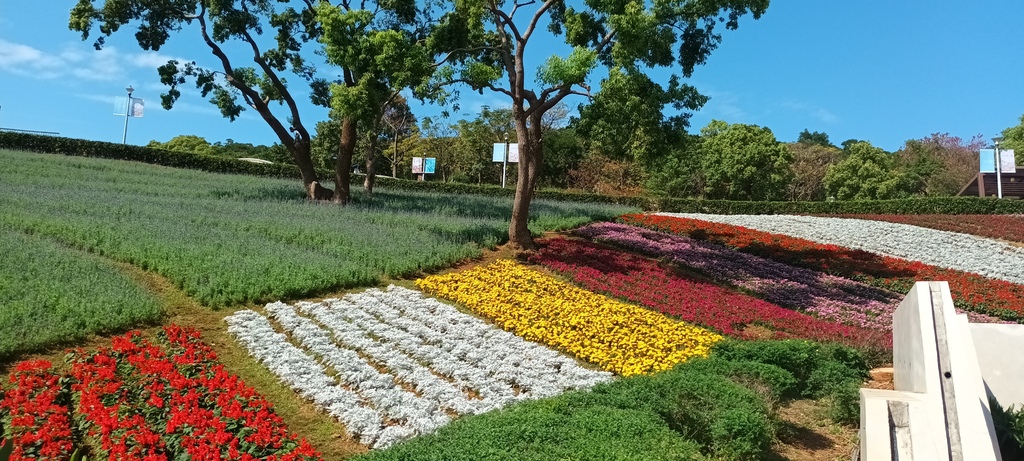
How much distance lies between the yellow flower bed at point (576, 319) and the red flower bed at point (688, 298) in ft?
1.77

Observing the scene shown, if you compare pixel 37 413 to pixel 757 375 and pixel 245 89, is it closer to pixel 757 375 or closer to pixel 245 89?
pixel 757 375

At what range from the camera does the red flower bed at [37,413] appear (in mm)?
5270

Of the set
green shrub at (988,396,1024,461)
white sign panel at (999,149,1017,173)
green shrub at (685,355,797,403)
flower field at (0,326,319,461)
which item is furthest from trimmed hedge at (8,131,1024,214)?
flower field at (0,326,319,461)

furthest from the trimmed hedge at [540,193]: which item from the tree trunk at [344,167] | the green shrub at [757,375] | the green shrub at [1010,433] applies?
the green shrub at [1010,433]

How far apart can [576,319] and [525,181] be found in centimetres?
536

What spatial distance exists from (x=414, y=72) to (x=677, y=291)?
23.6ft

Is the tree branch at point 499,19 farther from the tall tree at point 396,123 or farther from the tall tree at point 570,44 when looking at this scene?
the tall tree at point 396,123

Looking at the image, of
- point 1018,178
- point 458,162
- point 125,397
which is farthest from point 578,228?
point 1018,178

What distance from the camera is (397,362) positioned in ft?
26.1

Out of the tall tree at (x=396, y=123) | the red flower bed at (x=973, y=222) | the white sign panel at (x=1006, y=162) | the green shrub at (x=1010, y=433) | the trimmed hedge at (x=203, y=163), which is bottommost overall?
the green shrub at (x=1010, y=433)

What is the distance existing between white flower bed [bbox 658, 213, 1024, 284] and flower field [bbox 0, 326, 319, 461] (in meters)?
19.6

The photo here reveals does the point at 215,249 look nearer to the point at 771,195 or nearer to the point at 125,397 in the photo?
the point at 125,397

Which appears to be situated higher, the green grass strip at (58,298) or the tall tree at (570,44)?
the tall tree at (570,44)

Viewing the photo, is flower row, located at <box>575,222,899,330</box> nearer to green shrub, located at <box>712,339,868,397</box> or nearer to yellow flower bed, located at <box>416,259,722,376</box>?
green shrub, located at <box>712,339,868,397</box>
